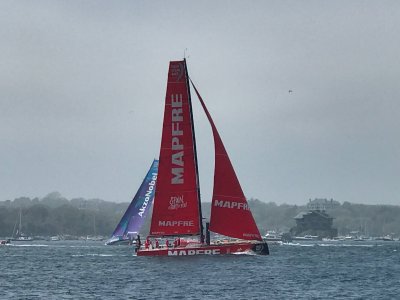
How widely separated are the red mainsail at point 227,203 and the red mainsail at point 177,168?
1710 mm

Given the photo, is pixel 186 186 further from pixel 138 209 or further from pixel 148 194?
pixel 138 209

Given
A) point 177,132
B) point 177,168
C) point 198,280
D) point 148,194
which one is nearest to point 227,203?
point 177,168

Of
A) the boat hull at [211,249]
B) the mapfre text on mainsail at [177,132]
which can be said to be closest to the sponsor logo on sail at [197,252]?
the boat hull at [211,249]

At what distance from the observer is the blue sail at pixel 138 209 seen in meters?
120

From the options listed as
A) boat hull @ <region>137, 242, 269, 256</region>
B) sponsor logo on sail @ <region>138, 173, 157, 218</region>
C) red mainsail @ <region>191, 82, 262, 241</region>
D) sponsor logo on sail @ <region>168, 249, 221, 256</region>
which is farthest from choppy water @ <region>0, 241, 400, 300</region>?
sponsor logo on sail @ <region>138, 173, 157, 218</region>

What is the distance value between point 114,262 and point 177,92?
1727cm

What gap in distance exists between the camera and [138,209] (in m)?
123

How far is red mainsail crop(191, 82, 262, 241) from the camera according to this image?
7762 centimetres

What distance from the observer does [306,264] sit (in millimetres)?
84625

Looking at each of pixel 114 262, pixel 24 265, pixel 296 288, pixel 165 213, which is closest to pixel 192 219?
pixel 165 213

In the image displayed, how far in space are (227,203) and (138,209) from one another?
4614 centimetres

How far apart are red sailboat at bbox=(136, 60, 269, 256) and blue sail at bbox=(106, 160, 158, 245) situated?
129 feet

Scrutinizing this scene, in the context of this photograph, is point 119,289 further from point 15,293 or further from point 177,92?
point 177,92

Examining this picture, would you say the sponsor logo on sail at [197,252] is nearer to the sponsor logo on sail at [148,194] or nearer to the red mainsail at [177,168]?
the red mainsail at [177,168]
